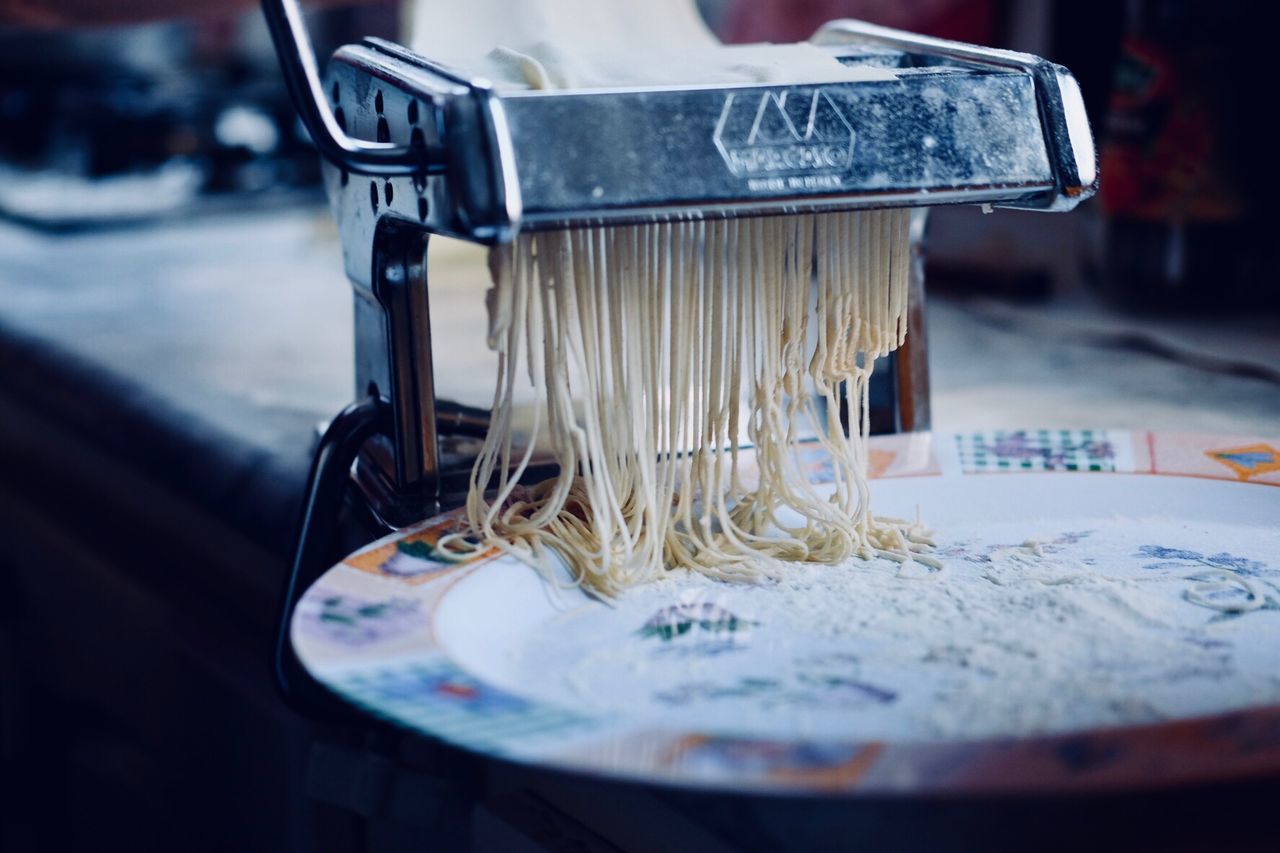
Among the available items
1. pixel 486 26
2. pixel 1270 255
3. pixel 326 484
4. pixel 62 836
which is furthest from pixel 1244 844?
pixel 62 836

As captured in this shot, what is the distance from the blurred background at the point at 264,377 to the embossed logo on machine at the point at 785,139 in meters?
0.33

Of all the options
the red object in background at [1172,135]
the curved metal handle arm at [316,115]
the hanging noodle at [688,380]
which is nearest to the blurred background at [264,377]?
the red object in background at [1172,135]

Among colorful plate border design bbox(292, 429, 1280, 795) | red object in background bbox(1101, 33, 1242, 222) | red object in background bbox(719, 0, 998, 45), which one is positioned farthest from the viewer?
red object in background bbox(719, 0, 998, 45)

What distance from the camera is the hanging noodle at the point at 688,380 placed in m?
0.73

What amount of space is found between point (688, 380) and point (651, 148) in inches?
7.0

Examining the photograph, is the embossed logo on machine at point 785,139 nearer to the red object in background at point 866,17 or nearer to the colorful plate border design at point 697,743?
the colorful plate border design at point 697,743

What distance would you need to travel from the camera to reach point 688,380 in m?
0.78

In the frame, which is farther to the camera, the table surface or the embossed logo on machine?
the table surface

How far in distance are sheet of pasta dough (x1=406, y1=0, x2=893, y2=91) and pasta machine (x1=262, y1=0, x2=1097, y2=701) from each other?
30mm

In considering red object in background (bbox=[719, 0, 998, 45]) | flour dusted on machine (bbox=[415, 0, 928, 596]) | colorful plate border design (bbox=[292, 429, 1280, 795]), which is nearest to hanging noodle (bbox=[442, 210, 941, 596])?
flour dusted on machine (bbox=[415, 0, 928, 596])

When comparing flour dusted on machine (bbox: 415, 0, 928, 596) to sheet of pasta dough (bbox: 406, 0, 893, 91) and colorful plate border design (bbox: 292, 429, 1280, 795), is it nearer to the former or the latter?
sheet of pasta dough (bbox: 406, 0, 893, 91)

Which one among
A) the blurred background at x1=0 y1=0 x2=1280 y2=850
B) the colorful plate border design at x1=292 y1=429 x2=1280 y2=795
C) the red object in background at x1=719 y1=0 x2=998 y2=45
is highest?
the red object in background at x1=719 y1=0 x2=998 y2=45

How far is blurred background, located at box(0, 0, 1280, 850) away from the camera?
1164mm

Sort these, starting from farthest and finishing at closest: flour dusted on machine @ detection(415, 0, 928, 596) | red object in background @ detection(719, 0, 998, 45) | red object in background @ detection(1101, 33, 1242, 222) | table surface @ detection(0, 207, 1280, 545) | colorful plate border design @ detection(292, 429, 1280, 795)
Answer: red object in background @ detection(719, 0, 998, 45) → red object in background @ detection(1101, 33, 1242, 222) → table surface @ detection(0, 207, 1280, 545) → flour dusted on machine @ detection(415, 0, 928, 596) → colorful plate border design @ detection(292, 429, 1280, 795)
